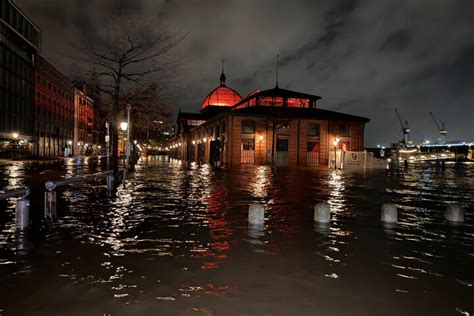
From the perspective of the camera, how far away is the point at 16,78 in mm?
54281

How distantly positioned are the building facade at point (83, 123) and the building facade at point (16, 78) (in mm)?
28084

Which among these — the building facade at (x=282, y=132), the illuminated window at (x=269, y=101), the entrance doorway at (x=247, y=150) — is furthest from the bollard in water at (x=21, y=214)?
the illuminated window at (x=269, y=101)

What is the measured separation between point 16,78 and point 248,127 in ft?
117

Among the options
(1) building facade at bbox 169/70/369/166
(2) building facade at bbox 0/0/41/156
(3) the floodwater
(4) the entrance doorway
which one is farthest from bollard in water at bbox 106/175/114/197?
(2) building facade at bbox 0/0/41/156

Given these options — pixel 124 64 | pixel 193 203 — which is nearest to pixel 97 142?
pixel 124 64

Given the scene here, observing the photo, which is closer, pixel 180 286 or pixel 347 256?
pixel 180 286

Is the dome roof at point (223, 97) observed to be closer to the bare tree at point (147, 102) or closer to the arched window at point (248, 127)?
the arched window at point (248, 127)

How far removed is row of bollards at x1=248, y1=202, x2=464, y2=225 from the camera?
31.3 ft

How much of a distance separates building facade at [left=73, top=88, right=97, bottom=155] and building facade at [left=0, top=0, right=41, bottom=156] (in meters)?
28.1

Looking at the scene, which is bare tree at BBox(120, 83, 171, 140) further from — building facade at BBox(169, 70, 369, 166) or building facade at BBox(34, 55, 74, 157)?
building facade at BBox(34, 55, 74, 157)

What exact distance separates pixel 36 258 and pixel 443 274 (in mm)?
7007

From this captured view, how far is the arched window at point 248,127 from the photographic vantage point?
156 ft

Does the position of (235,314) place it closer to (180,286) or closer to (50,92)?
(180,286)

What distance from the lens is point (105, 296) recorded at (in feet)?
16.2
